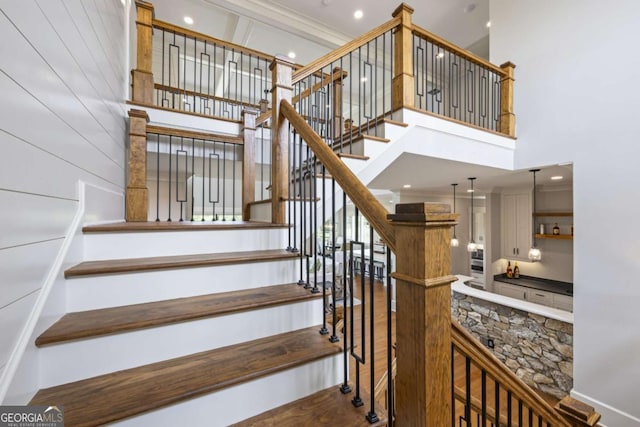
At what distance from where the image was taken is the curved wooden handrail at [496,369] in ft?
2.82

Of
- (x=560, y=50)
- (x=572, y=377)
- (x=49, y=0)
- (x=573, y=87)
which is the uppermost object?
(x=560, y=50)

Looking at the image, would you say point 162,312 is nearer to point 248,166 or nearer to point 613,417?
point 248,166

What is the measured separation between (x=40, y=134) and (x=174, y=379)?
98cm

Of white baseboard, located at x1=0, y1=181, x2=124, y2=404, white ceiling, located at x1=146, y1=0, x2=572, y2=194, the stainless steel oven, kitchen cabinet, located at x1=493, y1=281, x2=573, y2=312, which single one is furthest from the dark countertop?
white baseboard, located at x1=0, y1=181, x2=124, y2=404

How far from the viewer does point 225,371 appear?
1038 millimetres

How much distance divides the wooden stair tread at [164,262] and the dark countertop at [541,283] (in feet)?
18.9

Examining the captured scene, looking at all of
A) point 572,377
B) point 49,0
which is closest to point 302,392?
point 49,0

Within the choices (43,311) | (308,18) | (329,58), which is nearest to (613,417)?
(329,58)

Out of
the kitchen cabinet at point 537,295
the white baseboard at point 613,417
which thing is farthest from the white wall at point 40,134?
the kitchen cabinet at point 537,295

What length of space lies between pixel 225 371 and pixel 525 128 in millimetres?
4308

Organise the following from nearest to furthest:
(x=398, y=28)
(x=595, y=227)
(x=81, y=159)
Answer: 1. (x=81, y=159)
2. (x=398, y=28)
3. (x=595, y=227)

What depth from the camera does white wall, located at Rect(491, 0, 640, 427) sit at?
2717 millimetres

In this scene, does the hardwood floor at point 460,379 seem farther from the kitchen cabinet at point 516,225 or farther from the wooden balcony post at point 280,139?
the kitchen cabinet at point 516,225

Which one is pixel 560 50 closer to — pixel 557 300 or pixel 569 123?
pixel 569 123
